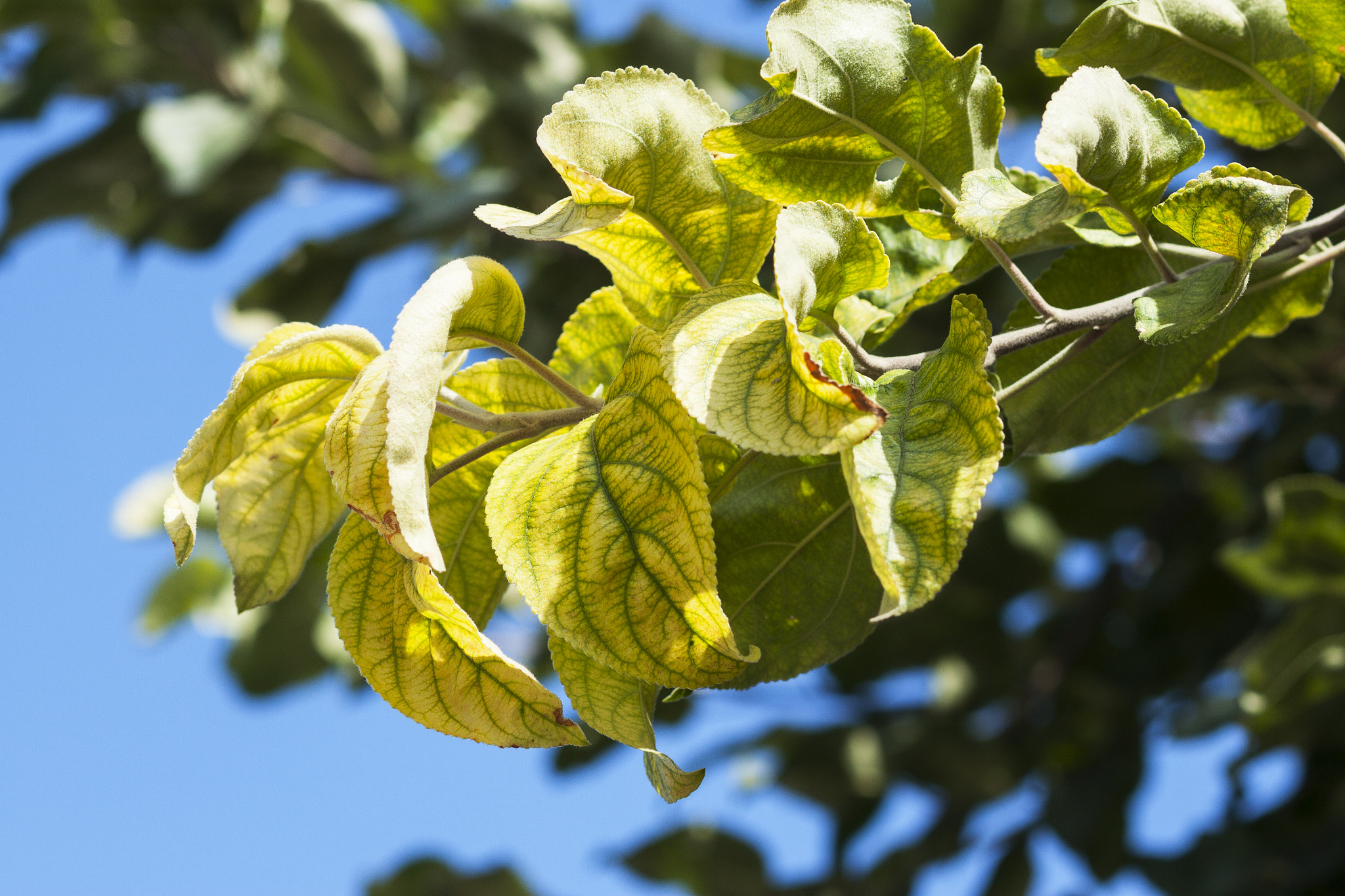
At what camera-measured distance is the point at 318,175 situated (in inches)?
84.8

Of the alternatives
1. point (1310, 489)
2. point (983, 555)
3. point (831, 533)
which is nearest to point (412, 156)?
point (983, 555)

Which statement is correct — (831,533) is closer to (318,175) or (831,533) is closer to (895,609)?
(895,609)

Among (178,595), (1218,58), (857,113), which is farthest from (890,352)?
(178,595)

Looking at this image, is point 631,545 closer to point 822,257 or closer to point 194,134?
point 822,257

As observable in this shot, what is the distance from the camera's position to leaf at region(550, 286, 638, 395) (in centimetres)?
60

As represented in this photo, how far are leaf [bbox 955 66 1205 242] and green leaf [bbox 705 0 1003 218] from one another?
0.04 meters

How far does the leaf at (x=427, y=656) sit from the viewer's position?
17.1 inches

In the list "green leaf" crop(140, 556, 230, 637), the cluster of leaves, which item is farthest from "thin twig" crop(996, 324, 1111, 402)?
"green leaf" crop(140, 556, 230, 637)

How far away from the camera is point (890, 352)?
1.65 metres

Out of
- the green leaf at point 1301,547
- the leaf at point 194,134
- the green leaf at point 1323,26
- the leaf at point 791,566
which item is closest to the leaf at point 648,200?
the leaf at point 791,566

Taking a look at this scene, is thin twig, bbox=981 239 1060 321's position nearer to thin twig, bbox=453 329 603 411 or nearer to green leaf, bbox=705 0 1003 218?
green leaf, bbox=705 0 1003 218

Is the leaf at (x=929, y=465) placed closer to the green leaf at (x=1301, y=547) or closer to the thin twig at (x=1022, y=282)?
the thin twig at (x=1022, y=282)

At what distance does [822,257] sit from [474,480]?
22cm

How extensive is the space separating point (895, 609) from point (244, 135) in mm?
1784
